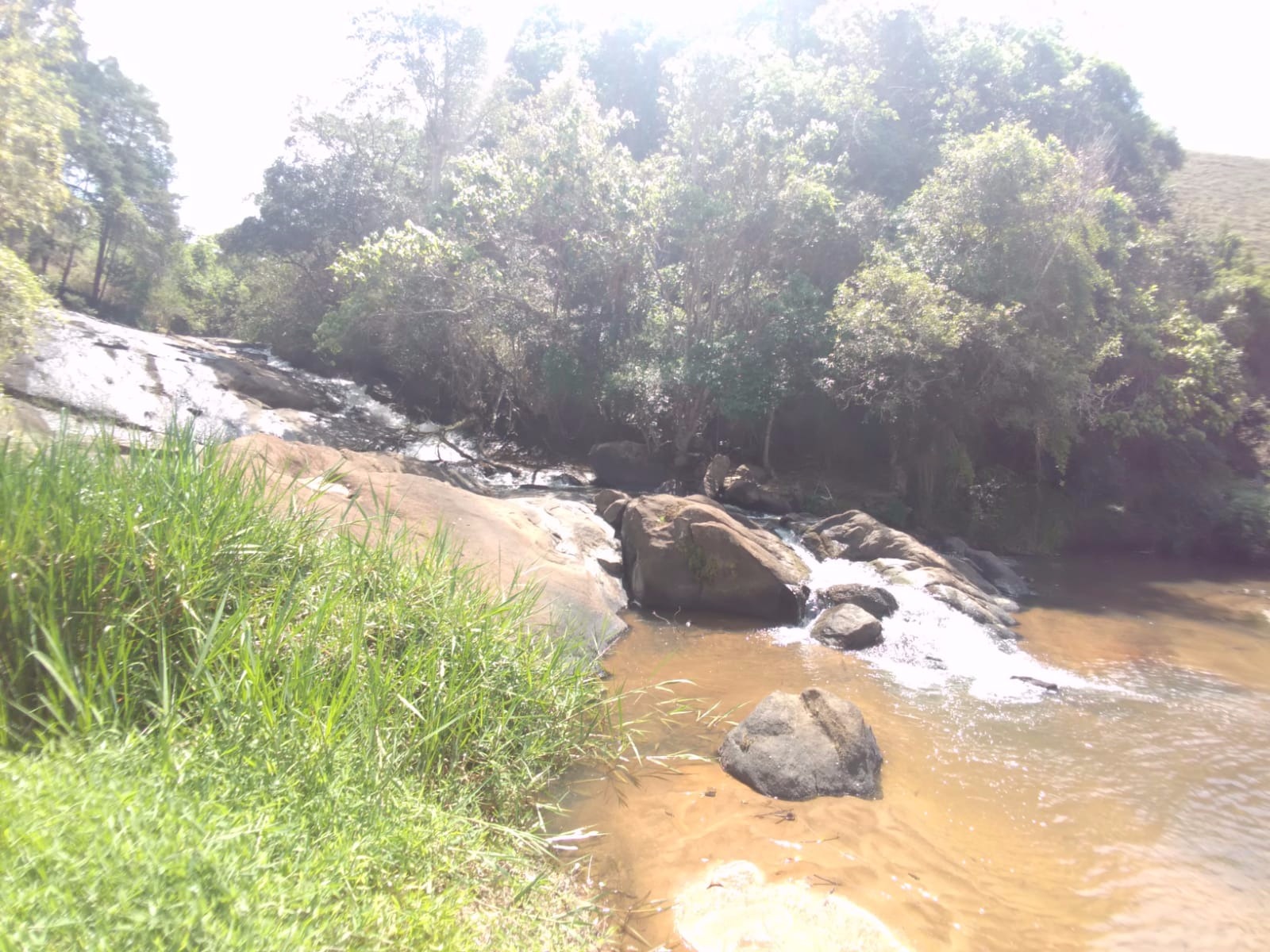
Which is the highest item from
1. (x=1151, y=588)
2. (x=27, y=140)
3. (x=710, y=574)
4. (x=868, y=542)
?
(x=27, y=140)

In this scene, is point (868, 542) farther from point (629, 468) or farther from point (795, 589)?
point (629, 468)

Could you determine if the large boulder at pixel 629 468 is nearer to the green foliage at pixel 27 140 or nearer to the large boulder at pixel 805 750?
the green foliage at pixel 27 140

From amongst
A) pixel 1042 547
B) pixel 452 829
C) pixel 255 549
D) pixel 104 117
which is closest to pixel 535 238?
pixel 1042 547

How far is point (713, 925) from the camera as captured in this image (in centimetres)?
303

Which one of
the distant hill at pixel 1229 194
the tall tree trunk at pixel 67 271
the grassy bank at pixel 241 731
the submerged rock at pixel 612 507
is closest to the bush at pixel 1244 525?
the distant hill at pixel 1229 194

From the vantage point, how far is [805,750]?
4363 mm

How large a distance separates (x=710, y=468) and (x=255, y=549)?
40.5 feet

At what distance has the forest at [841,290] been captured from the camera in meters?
13.0

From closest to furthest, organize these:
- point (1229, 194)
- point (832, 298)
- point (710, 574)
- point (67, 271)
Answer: point (710, 574) < point (832, 298) < point (67, 271) < point (1229, 194)

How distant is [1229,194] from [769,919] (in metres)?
36.6

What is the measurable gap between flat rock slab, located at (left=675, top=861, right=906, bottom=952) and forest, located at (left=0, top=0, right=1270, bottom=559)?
9.88 meters

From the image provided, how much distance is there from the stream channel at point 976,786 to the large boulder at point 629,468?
7069 mm

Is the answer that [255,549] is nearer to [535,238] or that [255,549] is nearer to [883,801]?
[883,801]

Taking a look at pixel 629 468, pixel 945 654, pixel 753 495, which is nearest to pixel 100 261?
pixel 629 468
